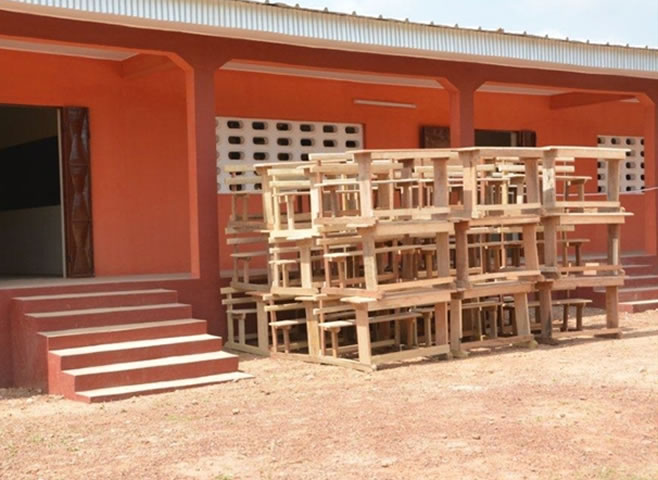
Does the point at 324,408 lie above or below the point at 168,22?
below

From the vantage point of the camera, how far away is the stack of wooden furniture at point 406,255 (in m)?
9.70

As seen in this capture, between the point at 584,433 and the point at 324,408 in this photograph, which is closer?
the point at 584,433

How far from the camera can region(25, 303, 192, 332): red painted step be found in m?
9.53

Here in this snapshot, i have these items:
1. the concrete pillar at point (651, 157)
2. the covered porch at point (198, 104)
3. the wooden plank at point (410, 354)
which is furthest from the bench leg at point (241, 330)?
the concrete pillar at point (651, 157)

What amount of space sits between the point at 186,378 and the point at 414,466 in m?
3.82

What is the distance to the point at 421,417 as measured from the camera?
7.18 m

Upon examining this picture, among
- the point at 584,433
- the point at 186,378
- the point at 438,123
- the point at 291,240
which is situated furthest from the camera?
the point at 438,123

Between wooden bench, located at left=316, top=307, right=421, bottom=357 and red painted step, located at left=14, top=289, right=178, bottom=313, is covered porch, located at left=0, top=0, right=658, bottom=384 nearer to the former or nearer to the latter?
red painted step, located at left=14, top=289, right=178, bottom=313

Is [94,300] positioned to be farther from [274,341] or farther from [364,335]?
[364,335]

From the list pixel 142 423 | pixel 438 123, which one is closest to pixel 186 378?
pixel 142 423

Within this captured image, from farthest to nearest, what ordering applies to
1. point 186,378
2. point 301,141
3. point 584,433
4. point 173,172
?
point 301,141 < point 173,172 < point 186,378 < point 584,433

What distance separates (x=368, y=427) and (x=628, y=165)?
1283 centimetres

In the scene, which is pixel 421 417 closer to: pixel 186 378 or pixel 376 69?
pixel 186 378

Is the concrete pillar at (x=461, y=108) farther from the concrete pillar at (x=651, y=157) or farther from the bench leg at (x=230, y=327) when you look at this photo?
the bench leg at (x=230, y=327)
